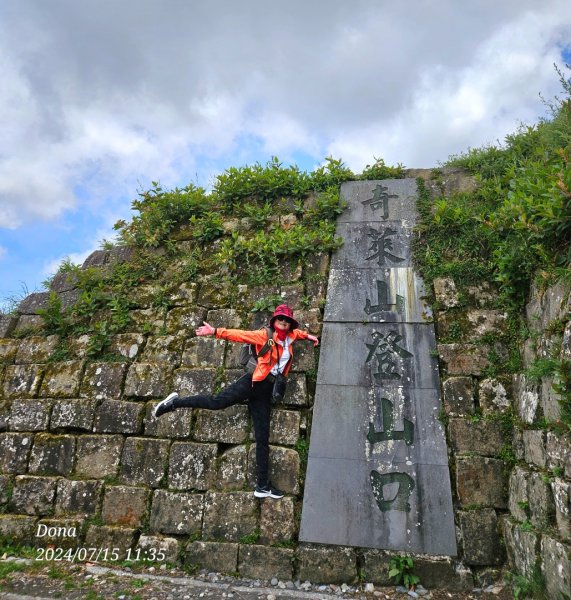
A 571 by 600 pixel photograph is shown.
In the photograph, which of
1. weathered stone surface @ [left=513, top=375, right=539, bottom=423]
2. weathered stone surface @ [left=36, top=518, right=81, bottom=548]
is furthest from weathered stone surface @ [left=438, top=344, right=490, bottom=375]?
weathered stone surface @ [left=36, top=518, right=81, bottom=548]

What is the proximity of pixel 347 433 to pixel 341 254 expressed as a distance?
237 centimetres

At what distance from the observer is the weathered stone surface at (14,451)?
16.1 feet

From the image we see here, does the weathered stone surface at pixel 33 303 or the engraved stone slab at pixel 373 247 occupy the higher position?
the engraved stone slab at pixel 373 247

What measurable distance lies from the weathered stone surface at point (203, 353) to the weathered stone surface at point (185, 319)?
0.78ft

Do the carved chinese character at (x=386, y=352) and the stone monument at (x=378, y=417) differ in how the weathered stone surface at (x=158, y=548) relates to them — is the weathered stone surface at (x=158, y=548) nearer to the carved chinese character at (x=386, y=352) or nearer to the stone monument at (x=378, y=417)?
the stone monument at (x=378, y=417)

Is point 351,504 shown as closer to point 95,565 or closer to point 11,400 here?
point 95,565

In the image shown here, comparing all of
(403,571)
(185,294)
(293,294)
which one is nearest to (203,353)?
(185,294)

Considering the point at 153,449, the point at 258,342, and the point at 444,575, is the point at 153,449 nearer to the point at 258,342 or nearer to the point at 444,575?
the point at 258,342

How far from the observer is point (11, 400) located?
5328 mm

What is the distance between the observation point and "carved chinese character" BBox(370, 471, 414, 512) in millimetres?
3949

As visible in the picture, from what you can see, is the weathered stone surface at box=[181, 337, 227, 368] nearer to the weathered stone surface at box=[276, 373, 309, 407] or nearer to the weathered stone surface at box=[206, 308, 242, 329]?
the weathered stone surface at box=[206, 308, 242, 329]

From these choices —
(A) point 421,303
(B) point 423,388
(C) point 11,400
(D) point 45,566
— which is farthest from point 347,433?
(C) point 11,400

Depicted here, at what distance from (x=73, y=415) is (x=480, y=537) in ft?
14.8

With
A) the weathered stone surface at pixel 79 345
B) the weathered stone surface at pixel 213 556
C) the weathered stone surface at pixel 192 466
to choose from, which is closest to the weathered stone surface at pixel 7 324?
the weathered stone surface at pixel 79 345
